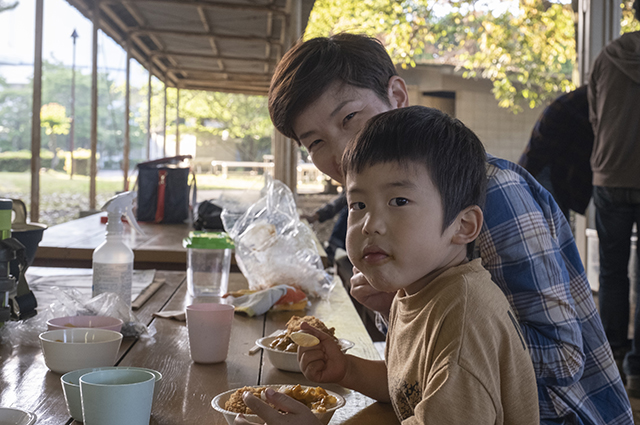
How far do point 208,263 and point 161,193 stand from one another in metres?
1.81

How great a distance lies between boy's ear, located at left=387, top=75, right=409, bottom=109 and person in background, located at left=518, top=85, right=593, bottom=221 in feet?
8.41

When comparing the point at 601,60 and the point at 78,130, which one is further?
the point at 78,130

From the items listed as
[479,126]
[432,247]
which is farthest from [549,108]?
[479,126]

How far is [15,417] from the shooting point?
83 cm

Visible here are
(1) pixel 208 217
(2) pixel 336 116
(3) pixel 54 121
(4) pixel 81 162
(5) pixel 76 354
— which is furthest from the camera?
(4) pixel 81 162

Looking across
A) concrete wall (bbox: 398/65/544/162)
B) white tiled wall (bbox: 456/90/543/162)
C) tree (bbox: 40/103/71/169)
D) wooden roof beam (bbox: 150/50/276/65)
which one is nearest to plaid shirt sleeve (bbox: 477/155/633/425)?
wooden roof beam (bbox: 150/50/276/65)

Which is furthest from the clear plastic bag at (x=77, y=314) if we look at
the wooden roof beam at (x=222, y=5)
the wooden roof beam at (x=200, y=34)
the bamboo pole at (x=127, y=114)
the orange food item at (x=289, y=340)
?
the wooden roof beam at (x=200, y=34)

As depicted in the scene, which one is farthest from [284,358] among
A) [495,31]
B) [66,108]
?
[66,108]

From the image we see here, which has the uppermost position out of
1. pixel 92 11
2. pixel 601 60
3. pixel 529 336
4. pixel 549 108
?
pixel 92 11

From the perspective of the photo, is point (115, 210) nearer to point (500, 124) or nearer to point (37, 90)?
point (37, 90)

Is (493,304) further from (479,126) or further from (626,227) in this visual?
(479,126)

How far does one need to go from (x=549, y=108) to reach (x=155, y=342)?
3.15 metres

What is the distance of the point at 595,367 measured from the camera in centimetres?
115

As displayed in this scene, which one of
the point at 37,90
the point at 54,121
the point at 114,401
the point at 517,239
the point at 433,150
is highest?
the point at 54,121
